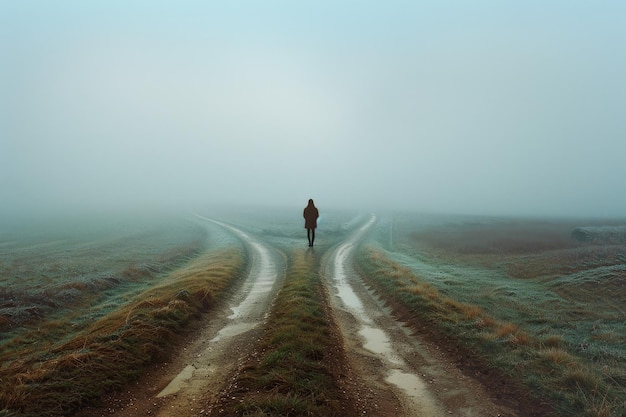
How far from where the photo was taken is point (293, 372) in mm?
10500

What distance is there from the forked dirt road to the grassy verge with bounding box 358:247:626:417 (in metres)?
1.28

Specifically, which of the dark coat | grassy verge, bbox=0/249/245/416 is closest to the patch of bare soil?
grassy verge, bbox=0/249/245/416

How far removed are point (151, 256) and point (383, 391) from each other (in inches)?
1501

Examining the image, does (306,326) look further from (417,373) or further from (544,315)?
(544,315)

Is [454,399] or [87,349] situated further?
[87,349]

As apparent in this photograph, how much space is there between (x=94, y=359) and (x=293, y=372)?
6.31 m

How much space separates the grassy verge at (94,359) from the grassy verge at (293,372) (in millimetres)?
3725

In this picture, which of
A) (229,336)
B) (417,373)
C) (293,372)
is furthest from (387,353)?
(229,336)

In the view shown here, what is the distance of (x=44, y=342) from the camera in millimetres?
15500

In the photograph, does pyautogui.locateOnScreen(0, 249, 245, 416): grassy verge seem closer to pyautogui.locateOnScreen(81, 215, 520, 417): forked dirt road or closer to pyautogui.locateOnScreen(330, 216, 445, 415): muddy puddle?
pyautogui.locateOnScreen(81, 215, 520, 417): forked dirt road

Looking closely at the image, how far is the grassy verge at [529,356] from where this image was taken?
9.45 metres

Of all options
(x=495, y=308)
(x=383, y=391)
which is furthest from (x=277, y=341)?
(x=495, y=308)

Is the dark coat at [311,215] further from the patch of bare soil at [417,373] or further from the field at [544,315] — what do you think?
the patch of bare soil at [417,373]

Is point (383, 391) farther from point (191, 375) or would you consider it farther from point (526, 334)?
point (526, 334)
